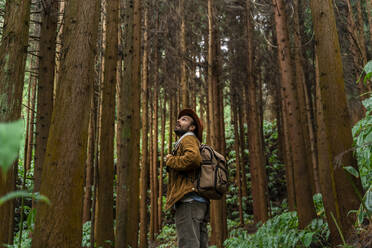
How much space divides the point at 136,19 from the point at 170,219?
39.5ft

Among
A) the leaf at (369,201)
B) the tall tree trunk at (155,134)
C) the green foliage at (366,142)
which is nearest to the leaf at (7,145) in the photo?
A: the green foliage at (366,142)

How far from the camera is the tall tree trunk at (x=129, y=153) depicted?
536cm

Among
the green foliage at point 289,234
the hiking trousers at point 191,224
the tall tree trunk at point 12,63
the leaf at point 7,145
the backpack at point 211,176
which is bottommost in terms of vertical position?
the green foliage at point 289,234

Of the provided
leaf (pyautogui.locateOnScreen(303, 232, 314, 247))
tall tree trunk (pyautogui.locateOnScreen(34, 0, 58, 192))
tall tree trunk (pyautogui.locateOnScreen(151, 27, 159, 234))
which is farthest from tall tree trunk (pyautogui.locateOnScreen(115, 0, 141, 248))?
tall tree trunk (pyautogui.locateOnScreen(151, 27, 159, 234))

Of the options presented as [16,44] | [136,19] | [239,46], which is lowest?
[16,44]

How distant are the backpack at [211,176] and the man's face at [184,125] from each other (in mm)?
309

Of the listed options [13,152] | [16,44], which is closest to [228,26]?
[16,44]

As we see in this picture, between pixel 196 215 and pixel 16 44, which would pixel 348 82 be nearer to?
pixel 196 215

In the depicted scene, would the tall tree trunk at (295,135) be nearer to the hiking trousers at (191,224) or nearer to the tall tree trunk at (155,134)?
the hiking trousers at (191,224)

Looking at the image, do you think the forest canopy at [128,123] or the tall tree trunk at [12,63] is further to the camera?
the tall tree trunk at [12,63]

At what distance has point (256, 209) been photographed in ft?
36.4

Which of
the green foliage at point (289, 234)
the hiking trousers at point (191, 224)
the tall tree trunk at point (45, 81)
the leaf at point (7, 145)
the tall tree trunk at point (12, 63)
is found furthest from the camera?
the tall tree trunk at point (45, 81)

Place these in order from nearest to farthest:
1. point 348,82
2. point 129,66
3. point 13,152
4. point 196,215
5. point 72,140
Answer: point 13,152, point 72,140, point 196,215, point 129,66, point 348,82

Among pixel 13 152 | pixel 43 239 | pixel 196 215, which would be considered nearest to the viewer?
pixel 13 152
